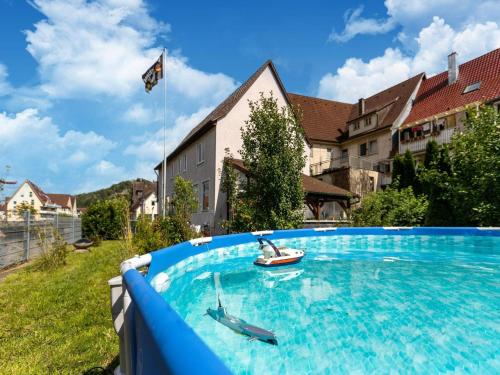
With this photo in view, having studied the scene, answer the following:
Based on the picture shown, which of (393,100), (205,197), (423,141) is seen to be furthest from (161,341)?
(393,100)

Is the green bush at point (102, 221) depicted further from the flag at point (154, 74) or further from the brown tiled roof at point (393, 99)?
the brown tiled roof at point (393, 99)

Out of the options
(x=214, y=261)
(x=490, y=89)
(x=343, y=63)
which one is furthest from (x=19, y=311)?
(x=490, y=89)

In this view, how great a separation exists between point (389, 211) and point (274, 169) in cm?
657

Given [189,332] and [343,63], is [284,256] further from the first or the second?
[343,63]

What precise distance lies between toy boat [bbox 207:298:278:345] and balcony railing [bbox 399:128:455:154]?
2561 centimetres

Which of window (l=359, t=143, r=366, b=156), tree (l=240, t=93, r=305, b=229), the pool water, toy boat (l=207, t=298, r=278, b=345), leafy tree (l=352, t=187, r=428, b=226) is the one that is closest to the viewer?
the pool water

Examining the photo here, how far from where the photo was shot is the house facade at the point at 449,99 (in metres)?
25.5

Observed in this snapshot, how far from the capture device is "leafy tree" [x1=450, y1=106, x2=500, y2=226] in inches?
500

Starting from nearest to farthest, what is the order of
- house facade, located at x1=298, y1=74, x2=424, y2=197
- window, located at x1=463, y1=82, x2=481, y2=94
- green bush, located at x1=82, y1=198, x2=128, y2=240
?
1. green bush, located at x1=82, y1=198, x2=128, y2=240
2. window, located at x1=463, y1=82, x2=481, y2=94
3. house facade, located at x1=298, y1=74, x2=424, y2=197

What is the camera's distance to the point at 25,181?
3711 inches

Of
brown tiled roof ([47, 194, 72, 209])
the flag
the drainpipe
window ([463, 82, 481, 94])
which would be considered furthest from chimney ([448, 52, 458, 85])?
brown tiled roof ([47, 194, 72, 209])

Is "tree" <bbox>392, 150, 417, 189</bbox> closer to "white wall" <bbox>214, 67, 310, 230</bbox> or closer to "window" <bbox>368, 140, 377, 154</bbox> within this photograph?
"window" <bbox>368, 140, 377, 154</bbox>

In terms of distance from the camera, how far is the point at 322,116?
35375 millimetres

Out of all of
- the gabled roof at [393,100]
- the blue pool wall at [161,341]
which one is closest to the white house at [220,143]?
the gabled roof at [393,100]
